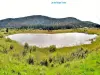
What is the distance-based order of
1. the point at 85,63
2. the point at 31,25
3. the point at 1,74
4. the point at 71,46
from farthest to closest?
1. the point at 31,25
2. the point at 71,46
3. the point at 85,63
4. the point at 1,74

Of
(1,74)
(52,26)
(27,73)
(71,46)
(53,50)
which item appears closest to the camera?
(1,74)

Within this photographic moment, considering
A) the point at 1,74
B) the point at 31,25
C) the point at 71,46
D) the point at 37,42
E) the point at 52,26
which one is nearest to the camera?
the point at 1,74

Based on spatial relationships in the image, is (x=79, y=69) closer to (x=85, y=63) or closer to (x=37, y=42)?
(x=85, y=63)

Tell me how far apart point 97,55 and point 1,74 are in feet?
33.0

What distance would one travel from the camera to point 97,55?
27.0 meters

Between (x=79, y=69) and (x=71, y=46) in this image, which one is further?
(x=71, y=46)

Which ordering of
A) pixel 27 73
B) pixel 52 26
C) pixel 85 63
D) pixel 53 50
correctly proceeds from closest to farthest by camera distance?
1. pixel 27 73
2. pixel 85 63
3. pixel 53 50
4. pixel 52 26

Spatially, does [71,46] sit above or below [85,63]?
below

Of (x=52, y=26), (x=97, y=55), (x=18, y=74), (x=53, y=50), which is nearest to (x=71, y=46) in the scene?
(x=53, y=50)

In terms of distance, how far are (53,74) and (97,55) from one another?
528cm

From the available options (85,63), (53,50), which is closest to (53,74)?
(85,63)

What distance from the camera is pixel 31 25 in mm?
161875

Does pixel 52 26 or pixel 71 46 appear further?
pixel 52 26

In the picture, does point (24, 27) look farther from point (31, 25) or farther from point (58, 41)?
point (58, 41)
